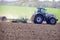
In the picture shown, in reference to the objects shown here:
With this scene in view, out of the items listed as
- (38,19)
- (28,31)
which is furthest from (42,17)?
(28,31)

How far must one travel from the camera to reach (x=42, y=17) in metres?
2.33

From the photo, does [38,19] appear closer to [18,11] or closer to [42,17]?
[42,17]

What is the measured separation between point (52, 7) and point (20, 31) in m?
0.39

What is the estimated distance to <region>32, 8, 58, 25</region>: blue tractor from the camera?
2.31 metres

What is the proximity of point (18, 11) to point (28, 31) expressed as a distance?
0.71ft

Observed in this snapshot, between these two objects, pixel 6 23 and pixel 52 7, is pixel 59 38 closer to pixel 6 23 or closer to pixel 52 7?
pixel 52 7

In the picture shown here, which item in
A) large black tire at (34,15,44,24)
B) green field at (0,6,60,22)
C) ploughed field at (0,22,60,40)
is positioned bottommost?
ploughed field at (0,22,60,40)

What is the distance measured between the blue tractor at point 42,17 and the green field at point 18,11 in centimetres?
4

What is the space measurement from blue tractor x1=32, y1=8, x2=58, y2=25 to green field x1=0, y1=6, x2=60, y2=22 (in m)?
0.04

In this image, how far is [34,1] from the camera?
7.67 feet

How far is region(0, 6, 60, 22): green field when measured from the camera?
91.0 inches

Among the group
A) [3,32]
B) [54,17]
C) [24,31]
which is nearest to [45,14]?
[54,17]

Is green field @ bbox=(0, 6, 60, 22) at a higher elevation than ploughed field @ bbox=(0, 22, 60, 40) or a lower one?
higher

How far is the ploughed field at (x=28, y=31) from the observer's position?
2.27m
